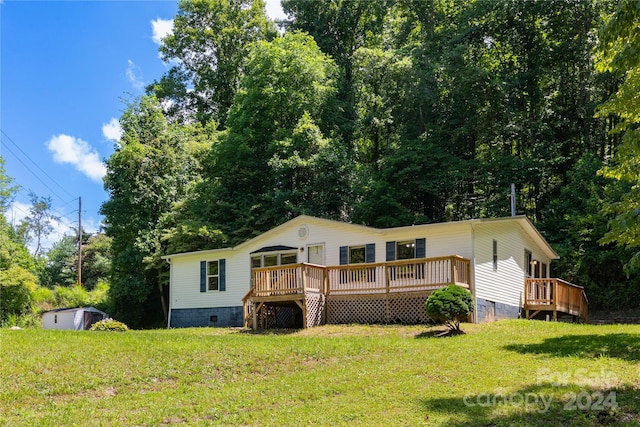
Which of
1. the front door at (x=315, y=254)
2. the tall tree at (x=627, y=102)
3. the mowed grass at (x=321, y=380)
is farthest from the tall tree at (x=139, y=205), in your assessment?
the tall tree at (x=627, y=102)

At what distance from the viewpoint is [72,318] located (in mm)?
24953

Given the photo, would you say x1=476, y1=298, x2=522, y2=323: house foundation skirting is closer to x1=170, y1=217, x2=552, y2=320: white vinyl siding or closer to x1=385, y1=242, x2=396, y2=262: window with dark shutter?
x1=170, y1=217, x2=552, y2=320: white vinyl siding

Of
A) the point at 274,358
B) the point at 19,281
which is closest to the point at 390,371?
the point at 274,358

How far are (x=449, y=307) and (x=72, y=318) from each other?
19244 millimetres

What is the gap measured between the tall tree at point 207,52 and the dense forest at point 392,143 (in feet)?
23.0

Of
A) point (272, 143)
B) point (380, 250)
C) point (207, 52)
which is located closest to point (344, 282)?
point (380, 250)

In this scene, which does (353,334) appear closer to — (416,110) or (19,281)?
(416,110)

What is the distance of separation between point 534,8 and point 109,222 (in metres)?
25.0

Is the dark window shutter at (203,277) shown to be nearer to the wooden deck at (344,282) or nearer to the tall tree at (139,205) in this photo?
the wooden deck at (344,282)

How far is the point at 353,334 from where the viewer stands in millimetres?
14273

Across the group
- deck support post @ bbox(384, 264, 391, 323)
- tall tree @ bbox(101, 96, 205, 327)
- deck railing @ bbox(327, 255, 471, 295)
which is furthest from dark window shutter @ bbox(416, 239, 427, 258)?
tall tree @ bbox(101, 96, 205, 327)

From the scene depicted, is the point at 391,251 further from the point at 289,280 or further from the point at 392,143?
the point at 392,143

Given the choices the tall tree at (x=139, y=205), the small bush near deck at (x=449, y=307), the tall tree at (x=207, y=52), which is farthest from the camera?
the tall tree at (x=207, y=52)

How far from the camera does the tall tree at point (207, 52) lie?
124 ft
